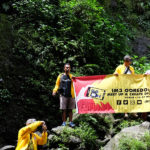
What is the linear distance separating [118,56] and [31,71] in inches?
201

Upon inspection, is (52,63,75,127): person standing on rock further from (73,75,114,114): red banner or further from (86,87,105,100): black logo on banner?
(86,87,105,100): black logo on banner

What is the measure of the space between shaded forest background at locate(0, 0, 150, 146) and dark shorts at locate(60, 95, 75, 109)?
7.54 feet

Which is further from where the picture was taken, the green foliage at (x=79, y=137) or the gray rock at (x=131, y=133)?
the green foliage at (x=79, y=137)

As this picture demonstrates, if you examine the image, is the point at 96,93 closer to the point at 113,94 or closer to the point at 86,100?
the point at 86,100

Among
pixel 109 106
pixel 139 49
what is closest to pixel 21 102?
pixel 109 106

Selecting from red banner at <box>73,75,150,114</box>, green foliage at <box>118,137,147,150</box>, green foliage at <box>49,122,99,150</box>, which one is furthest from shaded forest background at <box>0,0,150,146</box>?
green foliage at <box>118,137,147,150</box>

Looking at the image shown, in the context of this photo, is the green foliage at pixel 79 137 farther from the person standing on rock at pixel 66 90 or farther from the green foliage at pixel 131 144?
the green foliage at pixel 131 144

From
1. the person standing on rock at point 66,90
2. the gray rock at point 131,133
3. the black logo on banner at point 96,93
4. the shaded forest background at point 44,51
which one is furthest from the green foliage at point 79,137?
the shaded forest background at point 44,51

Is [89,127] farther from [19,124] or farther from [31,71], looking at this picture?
[31,71]

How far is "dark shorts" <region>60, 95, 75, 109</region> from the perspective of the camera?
253 inches

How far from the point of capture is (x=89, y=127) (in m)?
6.68

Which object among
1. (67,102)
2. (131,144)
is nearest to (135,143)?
(131,144)

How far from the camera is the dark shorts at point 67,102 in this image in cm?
643

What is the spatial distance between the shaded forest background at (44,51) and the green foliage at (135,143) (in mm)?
3628
